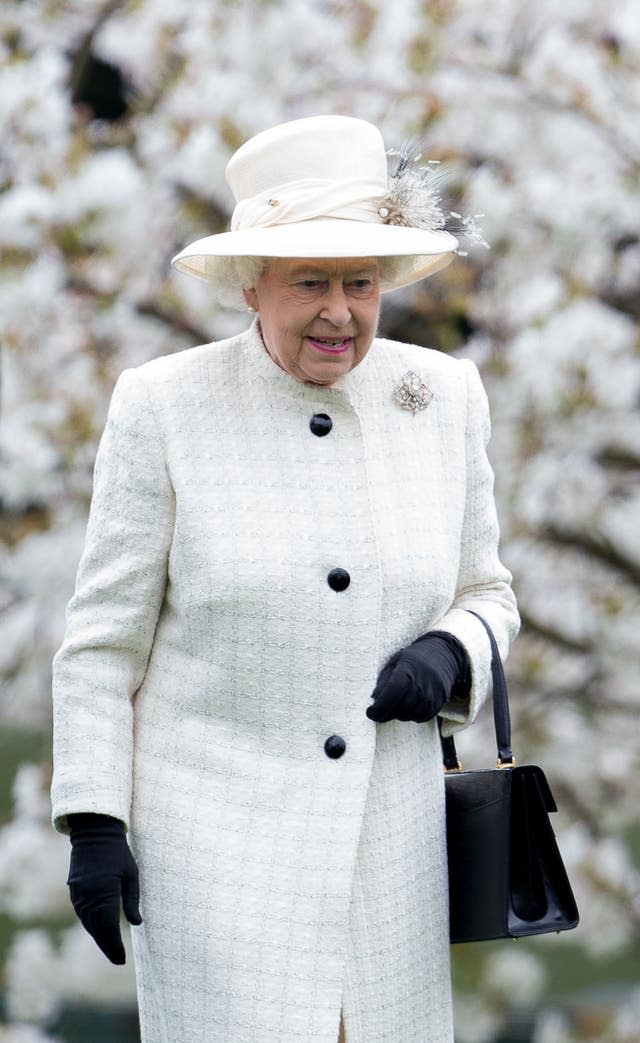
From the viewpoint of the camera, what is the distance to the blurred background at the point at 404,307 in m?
4.44

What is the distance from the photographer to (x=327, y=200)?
7.59ft

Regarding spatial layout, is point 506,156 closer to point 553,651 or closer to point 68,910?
point 553,651

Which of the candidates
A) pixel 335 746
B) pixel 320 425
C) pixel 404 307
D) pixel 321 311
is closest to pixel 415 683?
pixel 335 746

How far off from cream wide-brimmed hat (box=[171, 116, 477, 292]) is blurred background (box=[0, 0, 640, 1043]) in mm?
2013

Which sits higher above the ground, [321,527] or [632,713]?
[632,713]

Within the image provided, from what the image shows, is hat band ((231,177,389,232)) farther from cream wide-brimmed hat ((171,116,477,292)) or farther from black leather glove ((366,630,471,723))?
black leather glove ((366,630,471,723))

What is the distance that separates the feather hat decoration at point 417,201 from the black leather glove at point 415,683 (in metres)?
0.54

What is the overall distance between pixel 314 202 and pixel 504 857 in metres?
0.89

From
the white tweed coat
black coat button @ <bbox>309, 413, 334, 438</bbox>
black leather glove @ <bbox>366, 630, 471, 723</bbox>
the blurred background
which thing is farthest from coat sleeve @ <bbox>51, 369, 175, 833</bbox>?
the blurred background

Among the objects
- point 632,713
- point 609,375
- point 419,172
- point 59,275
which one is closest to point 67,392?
point 59,275

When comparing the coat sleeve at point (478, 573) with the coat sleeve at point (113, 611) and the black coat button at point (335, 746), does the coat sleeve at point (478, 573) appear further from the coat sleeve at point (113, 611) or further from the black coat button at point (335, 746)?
the coat sleeve at point (113, 611)

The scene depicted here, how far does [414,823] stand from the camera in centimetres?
241

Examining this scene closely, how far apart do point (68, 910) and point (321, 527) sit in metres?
2.58

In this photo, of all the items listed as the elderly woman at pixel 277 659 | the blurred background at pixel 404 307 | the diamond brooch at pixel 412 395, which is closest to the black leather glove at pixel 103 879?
the elderly woman at pixel 277 659
